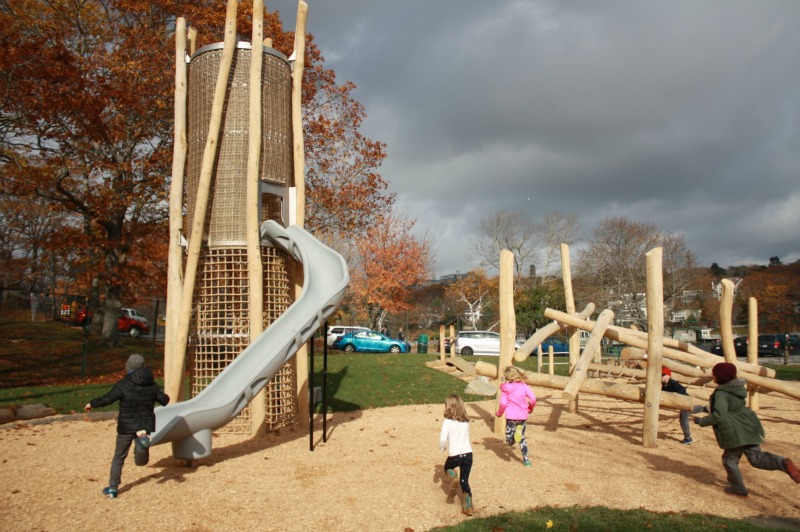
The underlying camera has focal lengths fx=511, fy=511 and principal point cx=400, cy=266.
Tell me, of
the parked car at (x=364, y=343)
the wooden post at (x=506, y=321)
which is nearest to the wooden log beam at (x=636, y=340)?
the wooden post at (x=506, y=321)

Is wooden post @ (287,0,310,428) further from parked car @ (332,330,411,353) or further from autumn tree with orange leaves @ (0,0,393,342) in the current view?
parked car @ (332,330,411,353)

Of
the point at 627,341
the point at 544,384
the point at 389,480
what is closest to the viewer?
the point at 389,480

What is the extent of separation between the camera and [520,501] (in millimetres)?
5535

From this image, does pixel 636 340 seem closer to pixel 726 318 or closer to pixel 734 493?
pixel 726 318

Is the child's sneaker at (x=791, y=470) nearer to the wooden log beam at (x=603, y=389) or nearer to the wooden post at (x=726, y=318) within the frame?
the wooden log beam at (x=603, y=389)

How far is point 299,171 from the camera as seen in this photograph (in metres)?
9.23

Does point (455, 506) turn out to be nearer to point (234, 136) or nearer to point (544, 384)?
point (544, 384)

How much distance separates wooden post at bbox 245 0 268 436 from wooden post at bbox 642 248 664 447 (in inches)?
237

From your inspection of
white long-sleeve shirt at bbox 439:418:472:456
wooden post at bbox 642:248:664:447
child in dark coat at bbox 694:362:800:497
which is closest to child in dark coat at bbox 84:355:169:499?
white long-sleeve shirt at bbox 439:418:472:456

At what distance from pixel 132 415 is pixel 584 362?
19.8ft

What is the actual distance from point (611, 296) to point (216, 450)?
3261 centimetres

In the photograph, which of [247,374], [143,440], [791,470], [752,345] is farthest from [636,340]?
[143,440]

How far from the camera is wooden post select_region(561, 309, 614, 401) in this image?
707 centimetres

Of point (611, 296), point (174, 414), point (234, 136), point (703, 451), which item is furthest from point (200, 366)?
point (611, 296)
